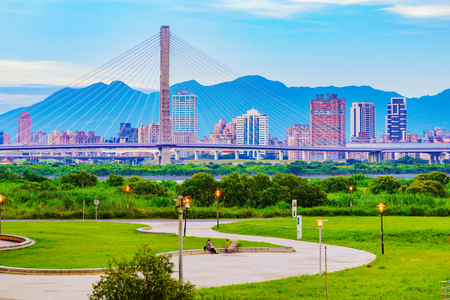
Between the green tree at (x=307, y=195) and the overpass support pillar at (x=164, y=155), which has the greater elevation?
the overpass support pillar at (x=164, y=155)

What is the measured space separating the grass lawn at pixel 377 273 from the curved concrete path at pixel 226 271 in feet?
2.77

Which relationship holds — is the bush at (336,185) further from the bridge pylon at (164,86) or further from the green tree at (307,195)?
the bridge pylon at (164,86)

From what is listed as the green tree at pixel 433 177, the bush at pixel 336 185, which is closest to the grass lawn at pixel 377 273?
the bush at pixel 336 185

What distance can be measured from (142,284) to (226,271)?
20.2 feet

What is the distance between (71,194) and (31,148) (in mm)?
46585

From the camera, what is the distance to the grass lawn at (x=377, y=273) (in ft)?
38.3

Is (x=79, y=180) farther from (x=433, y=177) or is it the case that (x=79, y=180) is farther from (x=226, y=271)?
(x=226, y=271)

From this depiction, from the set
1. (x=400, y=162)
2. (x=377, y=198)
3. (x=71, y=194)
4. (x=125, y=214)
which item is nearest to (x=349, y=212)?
(x=377, y=198)

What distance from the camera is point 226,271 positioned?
1489 centimetres

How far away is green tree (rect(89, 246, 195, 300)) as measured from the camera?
29.0 ft

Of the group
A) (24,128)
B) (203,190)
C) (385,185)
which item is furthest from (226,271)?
(24,128)

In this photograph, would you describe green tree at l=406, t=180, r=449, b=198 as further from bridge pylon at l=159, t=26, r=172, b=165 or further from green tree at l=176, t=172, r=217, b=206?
bridge pylon at l=159, t=26, r=172, b=165

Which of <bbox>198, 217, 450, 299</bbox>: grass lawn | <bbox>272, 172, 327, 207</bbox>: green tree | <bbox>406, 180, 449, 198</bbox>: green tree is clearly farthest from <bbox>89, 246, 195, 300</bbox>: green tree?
<bbox>406, 180, 449, 198</bbox>: green tree

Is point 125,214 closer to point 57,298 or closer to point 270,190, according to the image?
point 270,190
